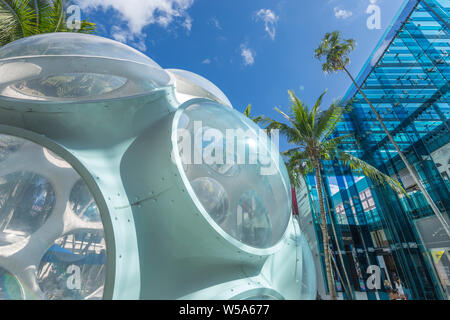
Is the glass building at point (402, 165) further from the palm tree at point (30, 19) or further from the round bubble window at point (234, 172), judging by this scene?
the palm tree at point (30, 19)

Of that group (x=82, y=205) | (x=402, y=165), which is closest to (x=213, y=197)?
(x=82, y=205)

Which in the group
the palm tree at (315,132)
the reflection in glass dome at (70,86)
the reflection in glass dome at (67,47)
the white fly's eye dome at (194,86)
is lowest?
the reflection in glass dome at (70,86)

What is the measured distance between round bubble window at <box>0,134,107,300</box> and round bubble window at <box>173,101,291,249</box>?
0.95 m

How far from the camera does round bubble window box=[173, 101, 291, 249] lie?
1.99 m

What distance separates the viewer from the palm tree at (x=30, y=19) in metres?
5.17

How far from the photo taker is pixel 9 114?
165cm

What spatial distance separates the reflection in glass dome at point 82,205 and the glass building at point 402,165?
1254 centimetres

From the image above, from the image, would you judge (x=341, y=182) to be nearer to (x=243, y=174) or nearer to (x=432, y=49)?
(x=432, y=49)

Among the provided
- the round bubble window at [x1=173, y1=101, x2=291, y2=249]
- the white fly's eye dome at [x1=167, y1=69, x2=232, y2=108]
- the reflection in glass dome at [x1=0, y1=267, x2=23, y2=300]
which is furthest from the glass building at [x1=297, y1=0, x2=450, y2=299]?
the reflection in glass dome at [x1=0, y1=267, x2=23, y2=300]

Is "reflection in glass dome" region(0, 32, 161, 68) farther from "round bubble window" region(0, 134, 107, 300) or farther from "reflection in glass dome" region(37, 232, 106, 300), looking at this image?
"reflection in glass dome" region(37, 232, 106, 300)

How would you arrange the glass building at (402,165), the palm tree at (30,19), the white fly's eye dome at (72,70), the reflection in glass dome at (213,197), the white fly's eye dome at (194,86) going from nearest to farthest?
the white fly's eye dome at (72,70) < the reflection in glass dome at (213,197) < the white fly's eye dome at (194,86) < the palm tree at (30,19) < the glass building at (402,165)

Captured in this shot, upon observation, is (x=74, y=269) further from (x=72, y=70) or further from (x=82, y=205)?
(x=72, y=70)

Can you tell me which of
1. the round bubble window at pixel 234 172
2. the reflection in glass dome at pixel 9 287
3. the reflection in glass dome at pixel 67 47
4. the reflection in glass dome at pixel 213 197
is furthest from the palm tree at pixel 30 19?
the reflection in glass dome at pixel 213 197
